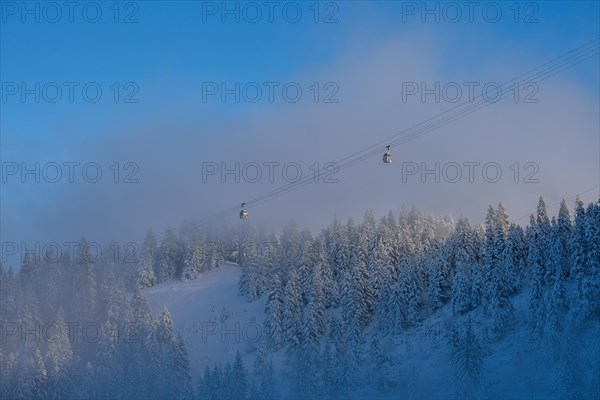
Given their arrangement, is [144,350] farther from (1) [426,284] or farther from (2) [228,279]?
(2) [228,279]

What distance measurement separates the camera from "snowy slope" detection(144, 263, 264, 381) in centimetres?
10288

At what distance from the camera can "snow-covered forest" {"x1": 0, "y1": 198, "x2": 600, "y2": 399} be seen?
62.2 meters

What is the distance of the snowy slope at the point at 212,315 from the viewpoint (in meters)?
103

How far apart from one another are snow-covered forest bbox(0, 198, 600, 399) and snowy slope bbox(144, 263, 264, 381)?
343 cm

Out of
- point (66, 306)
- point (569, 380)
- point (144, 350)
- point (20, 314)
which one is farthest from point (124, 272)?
point (569, 380)

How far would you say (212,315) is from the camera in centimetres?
12338

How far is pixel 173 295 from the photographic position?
134 meters

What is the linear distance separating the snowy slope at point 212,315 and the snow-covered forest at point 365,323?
11.2ft

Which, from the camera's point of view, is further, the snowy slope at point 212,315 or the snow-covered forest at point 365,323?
the snowy slope at point 212,315

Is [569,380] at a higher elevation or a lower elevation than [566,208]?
lower

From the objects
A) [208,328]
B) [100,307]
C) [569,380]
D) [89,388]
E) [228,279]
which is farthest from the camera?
[228,279]

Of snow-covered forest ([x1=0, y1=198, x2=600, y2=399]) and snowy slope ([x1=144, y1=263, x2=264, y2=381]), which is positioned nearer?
snow-covered forest ([x1=0, y1=198, x2=600, y2=399])

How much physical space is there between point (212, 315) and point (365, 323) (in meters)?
41.6

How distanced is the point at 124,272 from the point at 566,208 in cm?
9619
